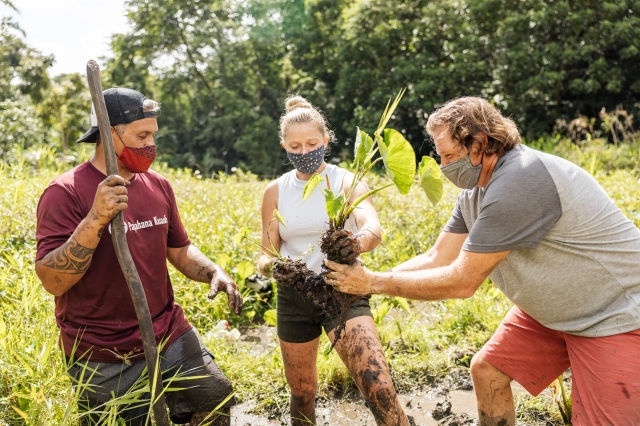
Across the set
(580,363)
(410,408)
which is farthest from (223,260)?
(580,363)

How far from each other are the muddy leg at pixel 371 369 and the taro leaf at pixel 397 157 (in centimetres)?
73

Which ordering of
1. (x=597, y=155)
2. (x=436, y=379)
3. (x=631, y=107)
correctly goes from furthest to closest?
(x=631, y=107) → (x=597, y=155) → (x=436, y=379)

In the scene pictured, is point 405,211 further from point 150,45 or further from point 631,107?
point 150,45

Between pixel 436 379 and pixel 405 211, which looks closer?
pixel 436 379

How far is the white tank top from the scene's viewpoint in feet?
A: 8.84

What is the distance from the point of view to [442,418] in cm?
332

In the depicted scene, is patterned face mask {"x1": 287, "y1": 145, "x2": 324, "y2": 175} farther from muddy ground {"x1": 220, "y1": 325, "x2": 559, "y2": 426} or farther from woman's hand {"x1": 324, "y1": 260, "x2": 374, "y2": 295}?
muddy ground {"x1": 220, "y1": 325, "x2": 559, "y2": 426}

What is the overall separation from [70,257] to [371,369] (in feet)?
4.49

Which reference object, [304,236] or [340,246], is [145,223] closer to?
[304,236]

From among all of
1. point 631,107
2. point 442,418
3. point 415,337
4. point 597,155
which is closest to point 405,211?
point 415,337

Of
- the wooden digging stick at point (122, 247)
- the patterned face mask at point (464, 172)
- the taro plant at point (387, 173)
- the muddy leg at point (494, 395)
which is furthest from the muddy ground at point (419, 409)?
the patterned face mask at point (464, 172)

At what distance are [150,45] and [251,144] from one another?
21.6 ft

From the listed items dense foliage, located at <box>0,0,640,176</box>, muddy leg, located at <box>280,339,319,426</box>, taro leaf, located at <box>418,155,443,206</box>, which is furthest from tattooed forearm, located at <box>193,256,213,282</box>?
dense foliage, located at <box>0,0,640,176</box>

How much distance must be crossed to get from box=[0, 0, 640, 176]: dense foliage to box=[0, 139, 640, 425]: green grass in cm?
830
